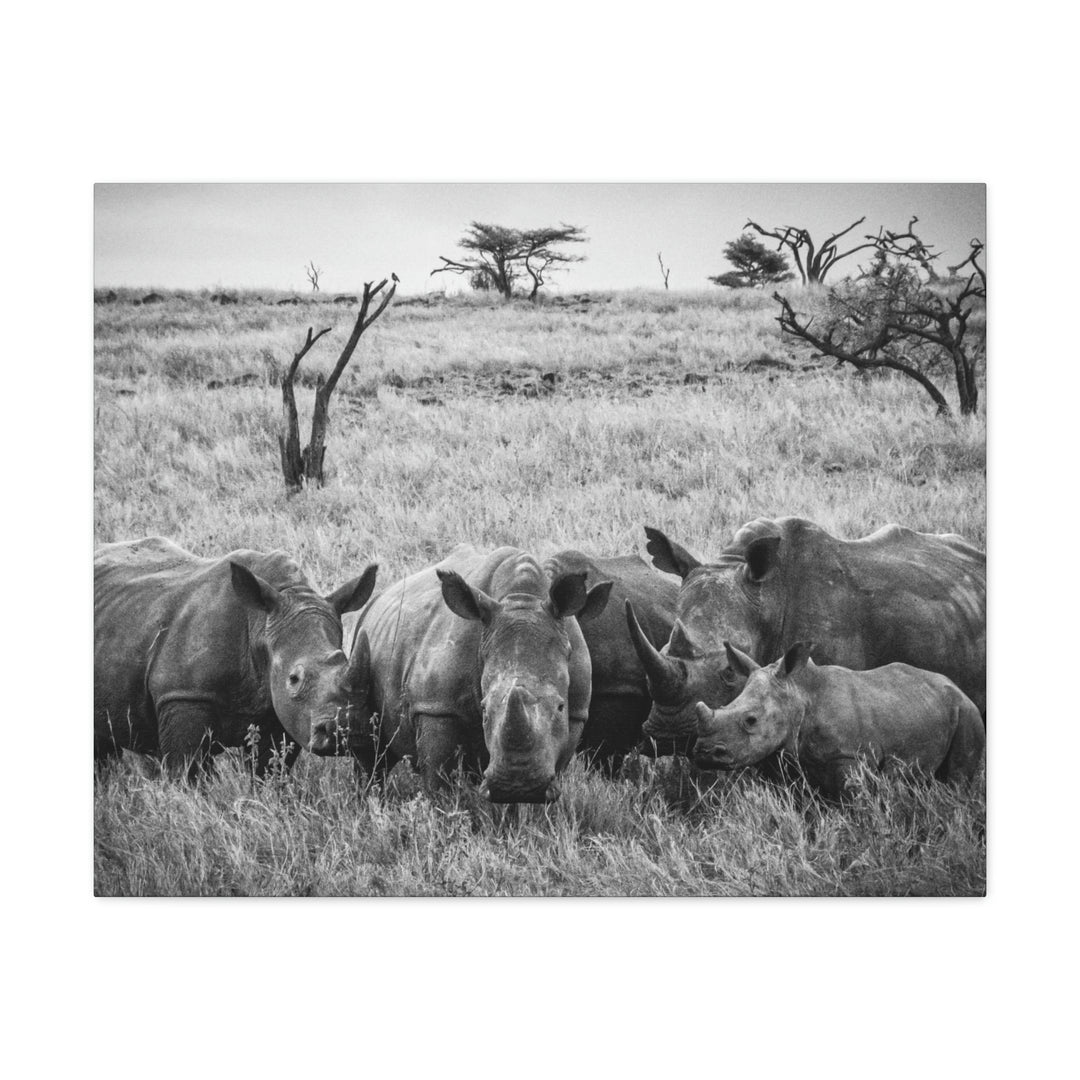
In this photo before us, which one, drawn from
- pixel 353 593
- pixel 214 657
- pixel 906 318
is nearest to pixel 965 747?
pixel 906 318

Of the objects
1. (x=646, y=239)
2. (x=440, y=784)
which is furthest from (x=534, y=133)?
(x=440, y=784)

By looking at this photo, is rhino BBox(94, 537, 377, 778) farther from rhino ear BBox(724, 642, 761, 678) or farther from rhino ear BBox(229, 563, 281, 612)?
rhino ear BBox(724, 642, 761, 678)

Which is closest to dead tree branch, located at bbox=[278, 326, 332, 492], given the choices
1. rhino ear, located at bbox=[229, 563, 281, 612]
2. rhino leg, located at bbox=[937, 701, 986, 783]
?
rhino ear, located at bbox=[229, 563, 281, 612]

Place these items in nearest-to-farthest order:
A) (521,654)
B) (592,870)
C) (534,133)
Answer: (521,654), (592,870), (534,133)

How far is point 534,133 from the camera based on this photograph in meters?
6.04

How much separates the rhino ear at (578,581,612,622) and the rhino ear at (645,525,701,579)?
0.72m

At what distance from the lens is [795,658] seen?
541 centimetres

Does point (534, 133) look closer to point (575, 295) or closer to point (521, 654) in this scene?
point (575, 295)

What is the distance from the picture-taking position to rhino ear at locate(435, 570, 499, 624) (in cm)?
520

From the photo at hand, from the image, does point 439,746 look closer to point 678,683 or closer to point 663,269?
point 678,683

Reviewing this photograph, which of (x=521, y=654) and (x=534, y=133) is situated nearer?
(x=521, y=654)

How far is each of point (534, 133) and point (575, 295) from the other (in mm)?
743

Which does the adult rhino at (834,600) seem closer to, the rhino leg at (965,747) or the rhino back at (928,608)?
the rhino back at (928,608)

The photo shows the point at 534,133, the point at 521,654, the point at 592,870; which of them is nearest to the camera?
the point at 521,654
